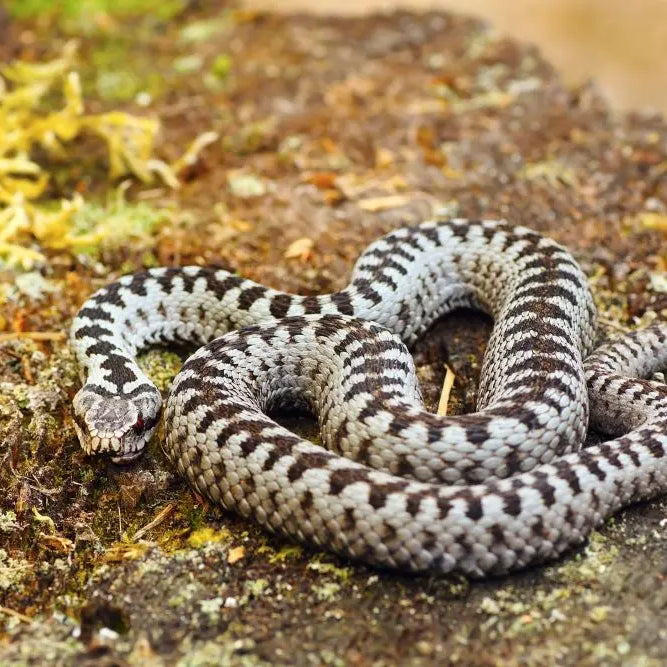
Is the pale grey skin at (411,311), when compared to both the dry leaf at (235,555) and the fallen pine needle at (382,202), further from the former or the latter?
the dry leaf at (235,555)

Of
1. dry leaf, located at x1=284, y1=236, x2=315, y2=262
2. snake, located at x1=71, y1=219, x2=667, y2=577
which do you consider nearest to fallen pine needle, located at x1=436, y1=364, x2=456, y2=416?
snake, located at x1=71, y1=219, x2=667, y2=577

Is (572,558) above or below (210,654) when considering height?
above

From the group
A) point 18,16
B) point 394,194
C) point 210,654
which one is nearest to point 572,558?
point 210,654

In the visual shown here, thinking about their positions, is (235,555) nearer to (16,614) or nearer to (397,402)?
(16,614)

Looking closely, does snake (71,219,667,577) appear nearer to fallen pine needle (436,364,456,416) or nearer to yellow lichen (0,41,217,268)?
fallen pine needle (436,364,456,416)

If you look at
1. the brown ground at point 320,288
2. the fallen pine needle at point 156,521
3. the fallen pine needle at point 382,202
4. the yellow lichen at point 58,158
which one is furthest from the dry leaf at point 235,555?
the fallen pine needle at point 382,202

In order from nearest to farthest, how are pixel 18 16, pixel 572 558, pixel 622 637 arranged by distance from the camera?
pixel 622 637, pixel 572 558, pixel 18 16

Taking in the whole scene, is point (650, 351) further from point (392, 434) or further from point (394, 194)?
point (394, 194)
